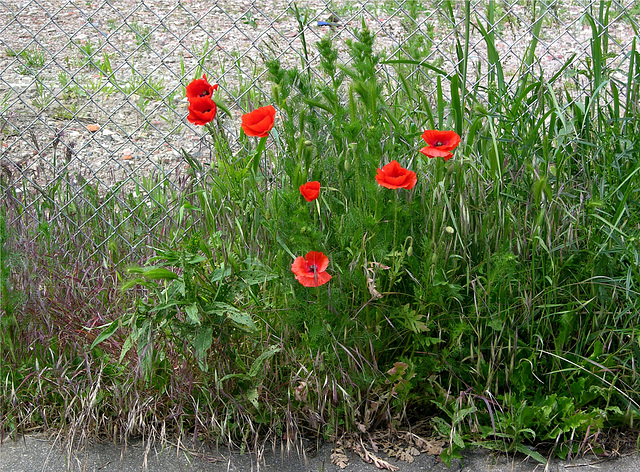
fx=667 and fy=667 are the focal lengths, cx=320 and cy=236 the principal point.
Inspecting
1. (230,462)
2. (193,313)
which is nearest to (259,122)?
(193,313)

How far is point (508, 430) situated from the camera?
201cm

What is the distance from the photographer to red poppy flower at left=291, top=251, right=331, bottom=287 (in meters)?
1.76

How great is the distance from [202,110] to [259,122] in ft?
0.63

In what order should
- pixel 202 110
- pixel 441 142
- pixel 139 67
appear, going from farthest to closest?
pixel 139 67
pixel 202 110
pixel 441 142

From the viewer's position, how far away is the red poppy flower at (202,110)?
6.48 ft

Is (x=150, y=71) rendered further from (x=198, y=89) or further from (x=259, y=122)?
(x=259, y=122)

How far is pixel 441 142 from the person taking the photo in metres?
1.90

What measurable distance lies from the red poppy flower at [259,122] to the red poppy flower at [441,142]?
0.44m

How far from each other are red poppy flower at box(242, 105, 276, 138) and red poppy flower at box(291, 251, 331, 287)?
39 cm

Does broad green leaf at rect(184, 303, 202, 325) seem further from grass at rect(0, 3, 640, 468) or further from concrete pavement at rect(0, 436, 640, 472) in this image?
concrete pavement at rect(0, 436, 640, 472)

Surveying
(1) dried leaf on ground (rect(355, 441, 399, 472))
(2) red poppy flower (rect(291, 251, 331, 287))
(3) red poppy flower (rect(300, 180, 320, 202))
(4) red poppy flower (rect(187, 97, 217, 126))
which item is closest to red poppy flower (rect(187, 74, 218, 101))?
(4) red poppy flower (rect(187, 97, 217, 126))

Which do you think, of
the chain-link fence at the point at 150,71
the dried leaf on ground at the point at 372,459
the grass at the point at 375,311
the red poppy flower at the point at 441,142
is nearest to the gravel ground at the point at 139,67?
the chain-link fence at the point at 150,71

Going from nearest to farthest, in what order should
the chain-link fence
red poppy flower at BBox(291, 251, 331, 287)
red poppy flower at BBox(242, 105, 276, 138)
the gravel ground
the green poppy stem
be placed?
red poppy flower at BBox(291, 251, 331, 287) < red poppy flower at BBox(242, 105, 276, 138) < the green poppy stem < the chain-link fence < the gravel ground

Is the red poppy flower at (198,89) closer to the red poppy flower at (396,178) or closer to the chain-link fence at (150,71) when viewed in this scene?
the chain-link fence at (150,71)
